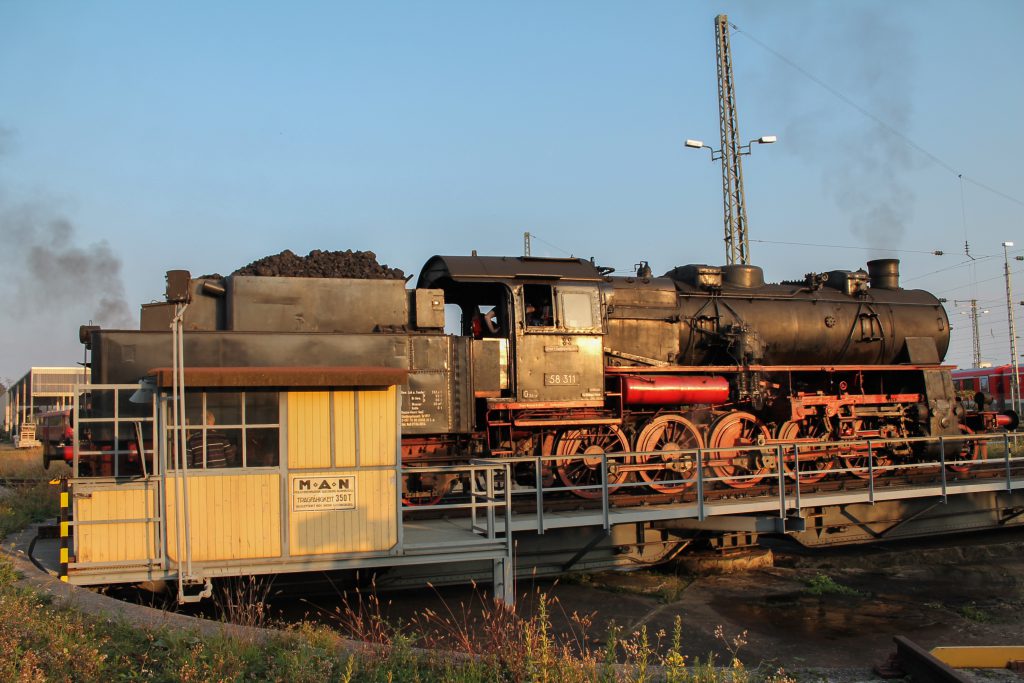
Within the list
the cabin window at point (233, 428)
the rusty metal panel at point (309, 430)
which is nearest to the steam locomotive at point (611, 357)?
the rusty metal panel at point (309, 430)

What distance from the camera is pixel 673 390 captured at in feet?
44.8

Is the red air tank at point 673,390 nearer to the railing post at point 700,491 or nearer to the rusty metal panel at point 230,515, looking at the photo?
the railing post at point 700,491

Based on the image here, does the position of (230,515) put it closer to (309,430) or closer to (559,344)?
(309,430)

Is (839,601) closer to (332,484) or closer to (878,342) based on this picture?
(878,342)

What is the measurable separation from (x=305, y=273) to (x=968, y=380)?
131 ft

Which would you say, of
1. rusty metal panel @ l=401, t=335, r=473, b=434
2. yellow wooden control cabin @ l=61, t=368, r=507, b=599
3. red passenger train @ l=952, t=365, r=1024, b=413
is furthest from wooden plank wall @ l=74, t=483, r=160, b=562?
red passenger train @ l=952, t=365, r=1024, b=413

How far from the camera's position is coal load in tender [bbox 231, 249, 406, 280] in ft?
39.7

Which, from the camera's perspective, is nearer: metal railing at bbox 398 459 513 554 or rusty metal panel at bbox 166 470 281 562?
rusty metal panel at bbox 166 470 281 562

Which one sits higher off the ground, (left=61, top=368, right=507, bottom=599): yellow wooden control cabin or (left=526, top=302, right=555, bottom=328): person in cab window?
(left=526, top=302, right=555, bottom=328): person in cab window

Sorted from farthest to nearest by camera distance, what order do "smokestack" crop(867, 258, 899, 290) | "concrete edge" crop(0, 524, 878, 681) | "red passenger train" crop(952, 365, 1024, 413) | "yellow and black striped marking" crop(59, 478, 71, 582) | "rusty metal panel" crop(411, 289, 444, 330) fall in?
1. "red passenger train" crop(952, 365, 1024, 413)
2. "smokestack" crop(867, 258, 899, 290)
3. "rusty metal panel" crop(411, 289, 444, 330)
4. "yellow and black striped marking" crop(59, 478, 71, 582)
5. "concrete edge" crop(0, 524, 878, 681)

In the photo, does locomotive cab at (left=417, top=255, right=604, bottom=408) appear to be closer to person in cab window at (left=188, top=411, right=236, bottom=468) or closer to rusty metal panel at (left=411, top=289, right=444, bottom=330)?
rusty metal panel at (left=411, top=289, right=444, bottom=330)

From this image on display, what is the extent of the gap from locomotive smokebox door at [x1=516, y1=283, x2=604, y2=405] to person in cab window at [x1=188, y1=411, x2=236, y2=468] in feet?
15.2

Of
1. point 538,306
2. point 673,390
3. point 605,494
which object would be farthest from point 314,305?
point 673,390

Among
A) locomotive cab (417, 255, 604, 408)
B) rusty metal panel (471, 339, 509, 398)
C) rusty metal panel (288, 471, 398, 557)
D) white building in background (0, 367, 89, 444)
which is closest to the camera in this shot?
rusty metal panel (288, 471, 398, 557)
